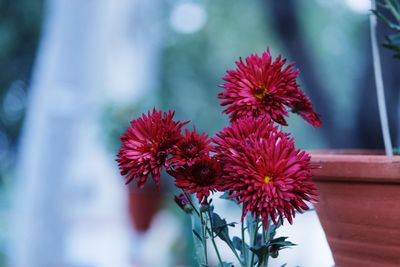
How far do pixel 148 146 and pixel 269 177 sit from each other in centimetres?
10

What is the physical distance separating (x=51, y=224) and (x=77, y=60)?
3.20ft

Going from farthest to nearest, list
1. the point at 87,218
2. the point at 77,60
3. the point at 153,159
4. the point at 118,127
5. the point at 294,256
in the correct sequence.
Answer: the point at 87,218 → the point at 77,60 → the point at 118,127 → the point at 294,256 → the point at 153,159

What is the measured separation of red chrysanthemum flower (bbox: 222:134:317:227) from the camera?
38 centimetres

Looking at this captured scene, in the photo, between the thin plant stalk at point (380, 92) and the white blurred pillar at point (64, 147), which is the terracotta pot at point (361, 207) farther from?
the white blurred pillar at point (64, 147)

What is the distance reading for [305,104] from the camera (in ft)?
1.62

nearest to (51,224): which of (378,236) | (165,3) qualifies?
(378,236)

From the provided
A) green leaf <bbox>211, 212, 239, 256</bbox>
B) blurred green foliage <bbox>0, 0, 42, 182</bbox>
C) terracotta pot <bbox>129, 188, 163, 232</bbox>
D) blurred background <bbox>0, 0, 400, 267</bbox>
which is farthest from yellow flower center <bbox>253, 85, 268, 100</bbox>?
blurred green foliage <bbox>0, 0, 42, 182</bbox>

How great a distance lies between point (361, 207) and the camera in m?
0.52

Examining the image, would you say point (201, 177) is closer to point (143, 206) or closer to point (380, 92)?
point (380, 92)

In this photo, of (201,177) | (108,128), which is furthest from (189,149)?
(108,128)

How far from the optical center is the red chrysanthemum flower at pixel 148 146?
42 cm

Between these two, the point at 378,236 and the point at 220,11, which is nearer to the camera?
the point at 378,236

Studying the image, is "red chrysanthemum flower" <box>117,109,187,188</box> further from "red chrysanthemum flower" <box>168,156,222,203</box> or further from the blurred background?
the blurred background

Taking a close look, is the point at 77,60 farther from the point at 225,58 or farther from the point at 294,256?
the point at 225,58
